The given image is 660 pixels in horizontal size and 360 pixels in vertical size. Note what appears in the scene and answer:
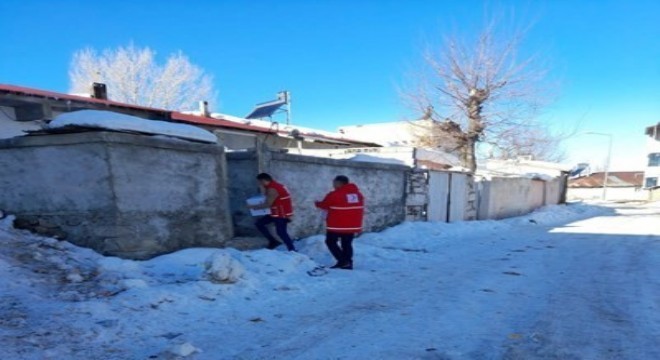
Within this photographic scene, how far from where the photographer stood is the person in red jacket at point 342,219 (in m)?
6.73

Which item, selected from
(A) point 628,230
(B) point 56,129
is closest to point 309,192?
(B) point 56,129

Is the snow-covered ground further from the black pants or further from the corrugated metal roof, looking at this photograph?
the corrugated metal roof

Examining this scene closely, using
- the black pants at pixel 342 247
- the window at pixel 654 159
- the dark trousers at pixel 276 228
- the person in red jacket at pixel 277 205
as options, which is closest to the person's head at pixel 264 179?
the person in red jacket at pixel 277 205

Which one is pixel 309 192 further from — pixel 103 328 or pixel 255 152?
pixel 103 328

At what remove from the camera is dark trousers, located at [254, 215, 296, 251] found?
7.12 m

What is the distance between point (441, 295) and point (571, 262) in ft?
12.8

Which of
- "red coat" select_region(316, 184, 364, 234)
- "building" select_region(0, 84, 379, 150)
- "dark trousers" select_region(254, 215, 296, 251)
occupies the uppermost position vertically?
"building" select_region(0, 84, 379, 150)

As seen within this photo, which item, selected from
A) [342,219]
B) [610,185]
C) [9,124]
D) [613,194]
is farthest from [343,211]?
[610,185]

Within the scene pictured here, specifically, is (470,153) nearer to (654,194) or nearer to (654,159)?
(654,194)

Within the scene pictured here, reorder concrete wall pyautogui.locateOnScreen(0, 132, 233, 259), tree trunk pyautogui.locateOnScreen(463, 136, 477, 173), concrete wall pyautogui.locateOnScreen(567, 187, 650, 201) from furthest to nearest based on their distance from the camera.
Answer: concrete wall pyautogui.locateOnScreen(567, 187, 650, 201) < tree trunk pyautogui.locateOnScreen(463, 136, 477, 173) < concrete wall pyautogui.locateOnScreen(0, 132, 233, 259)

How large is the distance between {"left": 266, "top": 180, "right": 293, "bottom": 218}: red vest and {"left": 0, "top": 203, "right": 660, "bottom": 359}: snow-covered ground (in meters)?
0.82

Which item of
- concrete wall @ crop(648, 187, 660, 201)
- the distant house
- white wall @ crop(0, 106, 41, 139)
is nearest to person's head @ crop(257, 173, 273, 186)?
white wall @ crop(0, 106, 41, 139)

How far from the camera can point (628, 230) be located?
540 inches

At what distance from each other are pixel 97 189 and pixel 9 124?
5530 millimetres
